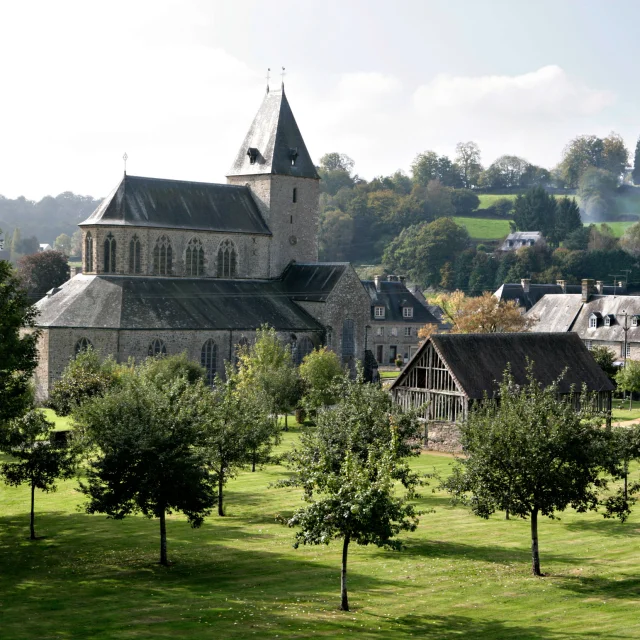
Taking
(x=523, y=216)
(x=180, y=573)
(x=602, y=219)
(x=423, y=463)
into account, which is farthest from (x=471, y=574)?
(x=602, y=219)

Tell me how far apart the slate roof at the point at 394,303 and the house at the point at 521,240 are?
4648cm

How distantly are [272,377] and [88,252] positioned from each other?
18.8m

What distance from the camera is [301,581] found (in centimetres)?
2452

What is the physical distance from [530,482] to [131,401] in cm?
1020

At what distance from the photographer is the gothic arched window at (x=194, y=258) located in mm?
A: 63875

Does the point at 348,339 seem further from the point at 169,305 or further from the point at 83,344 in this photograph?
the point at 83,344

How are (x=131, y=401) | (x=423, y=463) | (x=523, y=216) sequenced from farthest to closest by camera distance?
(x=523, y=216) < (x=423, y=463) < (x=131, y=401)

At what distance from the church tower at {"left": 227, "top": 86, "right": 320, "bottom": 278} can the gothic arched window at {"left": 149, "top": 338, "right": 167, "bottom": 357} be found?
12.1 m

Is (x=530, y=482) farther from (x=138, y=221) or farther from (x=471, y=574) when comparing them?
(x=138, y=221)

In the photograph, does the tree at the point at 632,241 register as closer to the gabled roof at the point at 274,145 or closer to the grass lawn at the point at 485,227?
the grass lawn at the point at 485,227

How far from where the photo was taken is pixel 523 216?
14088 centimetres

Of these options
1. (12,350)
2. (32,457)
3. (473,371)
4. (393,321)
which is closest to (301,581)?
(32,457)

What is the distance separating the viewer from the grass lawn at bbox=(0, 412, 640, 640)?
68.3 feet

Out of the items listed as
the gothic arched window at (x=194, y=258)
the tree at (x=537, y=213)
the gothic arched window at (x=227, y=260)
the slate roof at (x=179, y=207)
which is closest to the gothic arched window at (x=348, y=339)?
the gothic arched window at (x=227, y=260)
